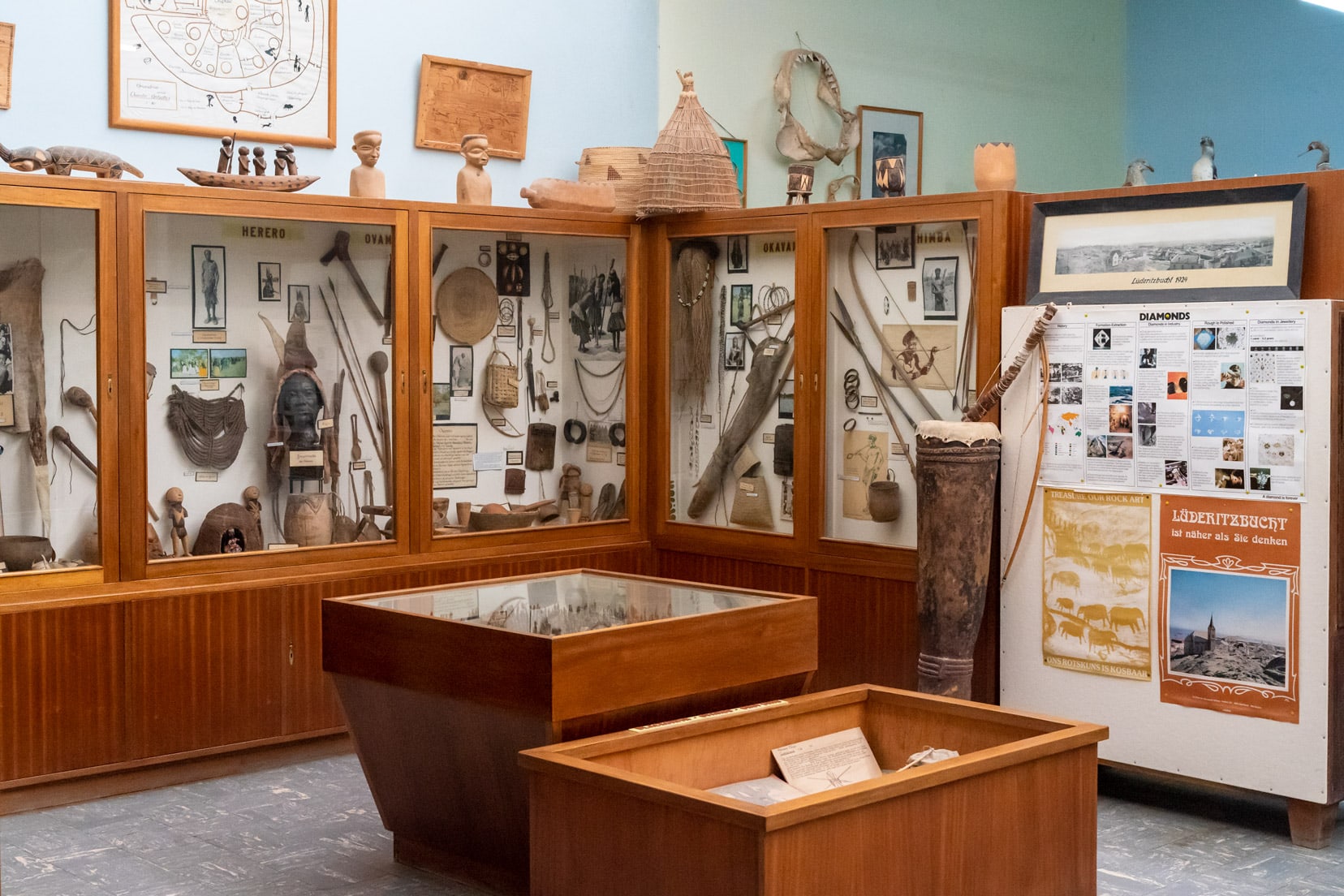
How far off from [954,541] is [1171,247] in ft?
4.00

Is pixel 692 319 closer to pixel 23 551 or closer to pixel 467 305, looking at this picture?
pixel 467 305

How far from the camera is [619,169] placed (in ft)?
22.0

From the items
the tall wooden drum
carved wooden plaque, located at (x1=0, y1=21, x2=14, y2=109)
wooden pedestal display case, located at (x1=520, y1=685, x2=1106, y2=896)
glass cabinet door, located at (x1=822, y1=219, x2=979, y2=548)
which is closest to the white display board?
the tall wooden drum

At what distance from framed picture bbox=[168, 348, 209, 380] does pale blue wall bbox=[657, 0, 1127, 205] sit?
3151mm

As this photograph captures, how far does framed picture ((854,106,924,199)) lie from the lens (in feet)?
28.0

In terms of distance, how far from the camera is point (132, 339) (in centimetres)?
518

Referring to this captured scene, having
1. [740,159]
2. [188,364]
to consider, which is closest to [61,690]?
[188,364]

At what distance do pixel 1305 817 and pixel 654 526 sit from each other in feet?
9.69

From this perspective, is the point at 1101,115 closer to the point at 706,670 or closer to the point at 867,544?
the point at 867,544

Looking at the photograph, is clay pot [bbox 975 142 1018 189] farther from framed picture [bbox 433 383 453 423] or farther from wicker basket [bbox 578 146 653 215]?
framed picture [bbox 433 383 453 423]

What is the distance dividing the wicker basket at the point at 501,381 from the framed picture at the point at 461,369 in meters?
0.09

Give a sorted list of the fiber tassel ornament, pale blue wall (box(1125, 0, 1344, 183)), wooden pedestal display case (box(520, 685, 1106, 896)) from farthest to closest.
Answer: pale blue wall (box(1125, 0, 1344, 183)) < the fiber tassel ornament < wooden pedestal display case (box(520, 685, 1106, 896))

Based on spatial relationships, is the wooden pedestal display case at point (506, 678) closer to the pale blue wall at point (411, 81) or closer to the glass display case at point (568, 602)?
the glass display case at point (568, 602)

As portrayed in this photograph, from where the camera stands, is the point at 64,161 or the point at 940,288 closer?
the point at 64,161
